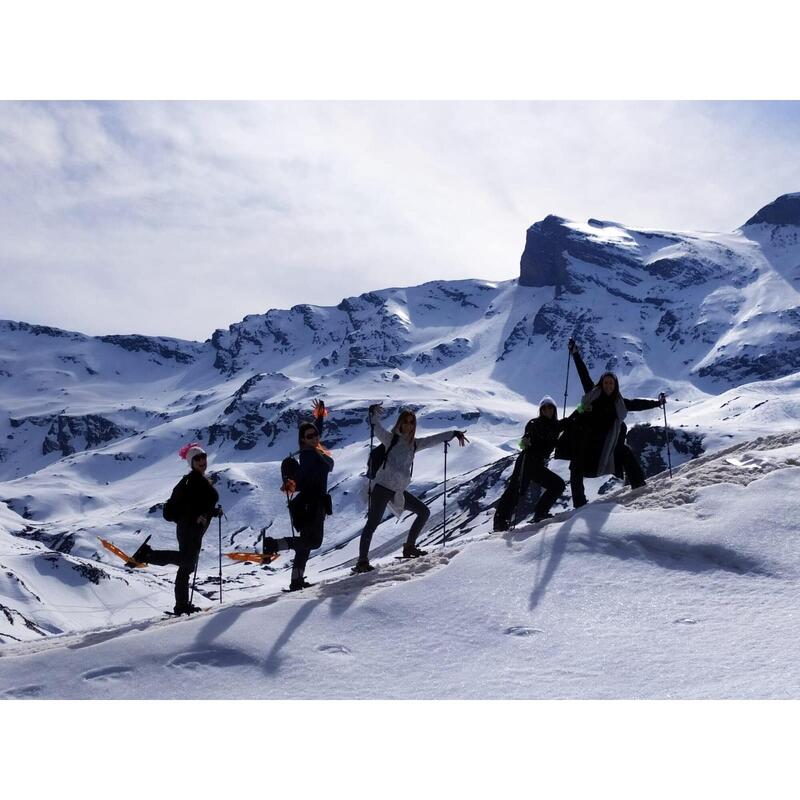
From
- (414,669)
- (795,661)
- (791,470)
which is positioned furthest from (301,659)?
(791,470)

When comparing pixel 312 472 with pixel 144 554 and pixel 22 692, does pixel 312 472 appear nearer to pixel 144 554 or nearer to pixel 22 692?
pixel 144 554

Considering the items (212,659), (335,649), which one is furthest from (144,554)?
(335,649)

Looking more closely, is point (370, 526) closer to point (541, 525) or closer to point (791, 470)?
point (541, 525)

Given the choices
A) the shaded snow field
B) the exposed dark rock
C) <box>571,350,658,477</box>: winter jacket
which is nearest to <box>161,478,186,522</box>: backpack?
the shaded snow field

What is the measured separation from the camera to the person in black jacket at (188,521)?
36.7 ft

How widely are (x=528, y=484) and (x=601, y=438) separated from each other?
1.31 meters

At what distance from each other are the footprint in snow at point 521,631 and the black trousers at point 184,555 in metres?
4.29

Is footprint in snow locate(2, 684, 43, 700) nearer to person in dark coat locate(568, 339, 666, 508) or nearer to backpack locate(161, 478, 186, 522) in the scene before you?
backpack locate(161, 478, 186, 522)

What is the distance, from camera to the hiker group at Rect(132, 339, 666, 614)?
37.1 ft

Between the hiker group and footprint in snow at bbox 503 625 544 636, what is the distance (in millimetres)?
2498

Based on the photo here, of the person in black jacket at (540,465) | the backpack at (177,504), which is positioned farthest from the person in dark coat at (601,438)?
the backpack at (177,504)

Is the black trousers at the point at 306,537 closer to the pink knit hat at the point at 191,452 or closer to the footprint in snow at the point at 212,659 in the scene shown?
the pink knit hat at the point at 191,452

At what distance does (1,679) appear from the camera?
27.4 ft

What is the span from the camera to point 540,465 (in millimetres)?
13172
